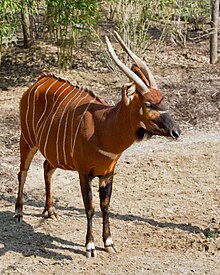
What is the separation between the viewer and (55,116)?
5594 mm

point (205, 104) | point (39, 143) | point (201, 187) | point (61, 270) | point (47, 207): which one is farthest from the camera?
point (205, 104)

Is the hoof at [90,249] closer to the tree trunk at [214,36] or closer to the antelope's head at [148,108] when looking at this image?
the antelope's head at [148,108]

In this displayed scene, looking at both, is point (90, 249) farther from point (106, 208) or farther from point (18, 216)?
point (18, 216)

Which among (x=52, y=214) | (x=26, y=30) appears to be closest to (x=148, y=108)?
(x=52, y=214)

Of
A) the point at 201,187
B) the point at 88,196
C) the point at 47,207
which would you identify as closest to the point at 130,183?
the point at 201,187

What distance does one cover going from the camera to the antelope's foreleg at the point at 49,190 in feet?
20.1

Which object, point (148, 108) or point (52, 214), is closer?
point (148, 108)

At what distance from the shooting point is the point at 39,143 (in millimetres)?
5773

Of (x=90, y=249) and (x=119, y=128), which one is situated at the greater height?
(x=119, y=128)

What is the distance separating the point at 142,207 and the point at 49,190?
1.00 meters

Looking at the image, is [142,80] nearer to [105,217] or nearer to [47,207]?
[105,217]

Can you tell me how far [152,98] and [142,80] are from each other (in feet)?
0.73

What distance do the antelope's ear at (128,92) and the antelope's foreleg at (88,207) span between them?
32.0 inches

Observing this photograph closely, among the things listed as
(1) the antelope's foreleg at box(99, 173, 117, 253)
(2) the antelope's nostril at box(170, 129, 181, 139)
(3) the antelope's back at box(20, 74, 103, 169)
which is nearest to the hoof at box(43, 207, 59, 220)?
(3) the antelope's back at box(20, 74, 103, 169)
